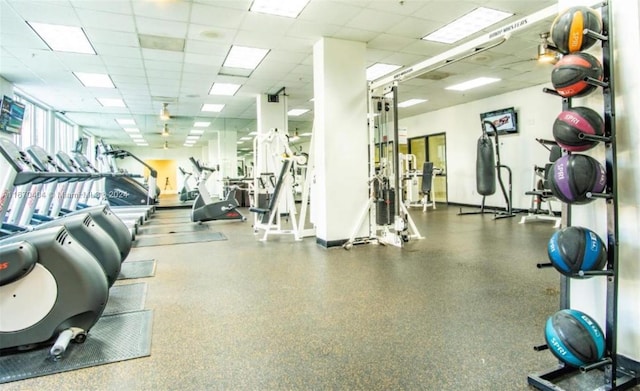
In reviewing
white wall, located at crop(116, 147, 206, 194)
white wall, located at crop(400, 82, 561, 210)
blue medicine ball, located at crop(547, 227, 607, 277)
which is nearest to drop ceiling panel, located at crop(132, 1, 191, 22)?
blue medicine ball, located at crop(547, 227, 607, 277)

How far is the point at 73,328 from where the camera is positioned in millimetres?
2135

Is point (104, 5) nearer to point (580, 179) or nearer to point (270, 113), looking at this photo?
point (270, 113)

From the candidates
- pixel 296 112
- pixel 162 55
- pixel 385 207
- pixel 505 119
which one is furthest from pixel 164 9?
pixel 505 119

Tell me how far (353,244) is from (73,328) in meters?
3.72

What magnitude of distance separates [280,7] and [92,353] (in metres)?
4.07

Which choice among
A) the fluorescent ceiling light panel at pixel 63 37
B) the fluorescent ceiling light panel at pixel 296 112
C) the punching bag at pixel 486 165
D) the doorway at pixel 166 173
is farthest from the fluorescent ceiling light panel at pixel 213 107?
the doorway at pixel 166 173

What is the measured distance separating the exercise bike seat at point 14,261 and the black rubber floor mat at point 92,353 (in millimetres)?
457

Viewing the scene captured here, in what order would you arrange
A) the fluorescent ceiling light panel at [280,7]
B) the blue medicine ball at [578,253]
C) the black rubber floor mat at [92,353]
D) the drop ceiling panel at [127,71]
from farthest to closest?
the drop ceiling panel at [127,71]
the fluorescent ceiling light panel at [280,7]
the black rubber floor mat at [92,353]
the blue medicine ball at [578,253]

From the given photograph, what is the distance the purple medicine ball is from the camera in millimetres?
1571

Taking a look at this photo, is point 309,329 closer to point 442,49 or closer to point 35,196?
point 35,196

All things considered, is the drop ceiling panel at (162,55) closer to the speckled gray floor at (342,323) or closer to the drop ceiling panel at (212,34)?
the drop ceiling panel at (212,34)

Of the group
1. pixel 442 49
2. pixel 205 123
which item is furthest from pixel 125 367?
pixel 205 123

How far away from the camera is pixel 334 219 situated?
17.5 feet

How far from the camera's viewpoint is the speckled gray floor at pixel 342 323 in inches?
71.1
